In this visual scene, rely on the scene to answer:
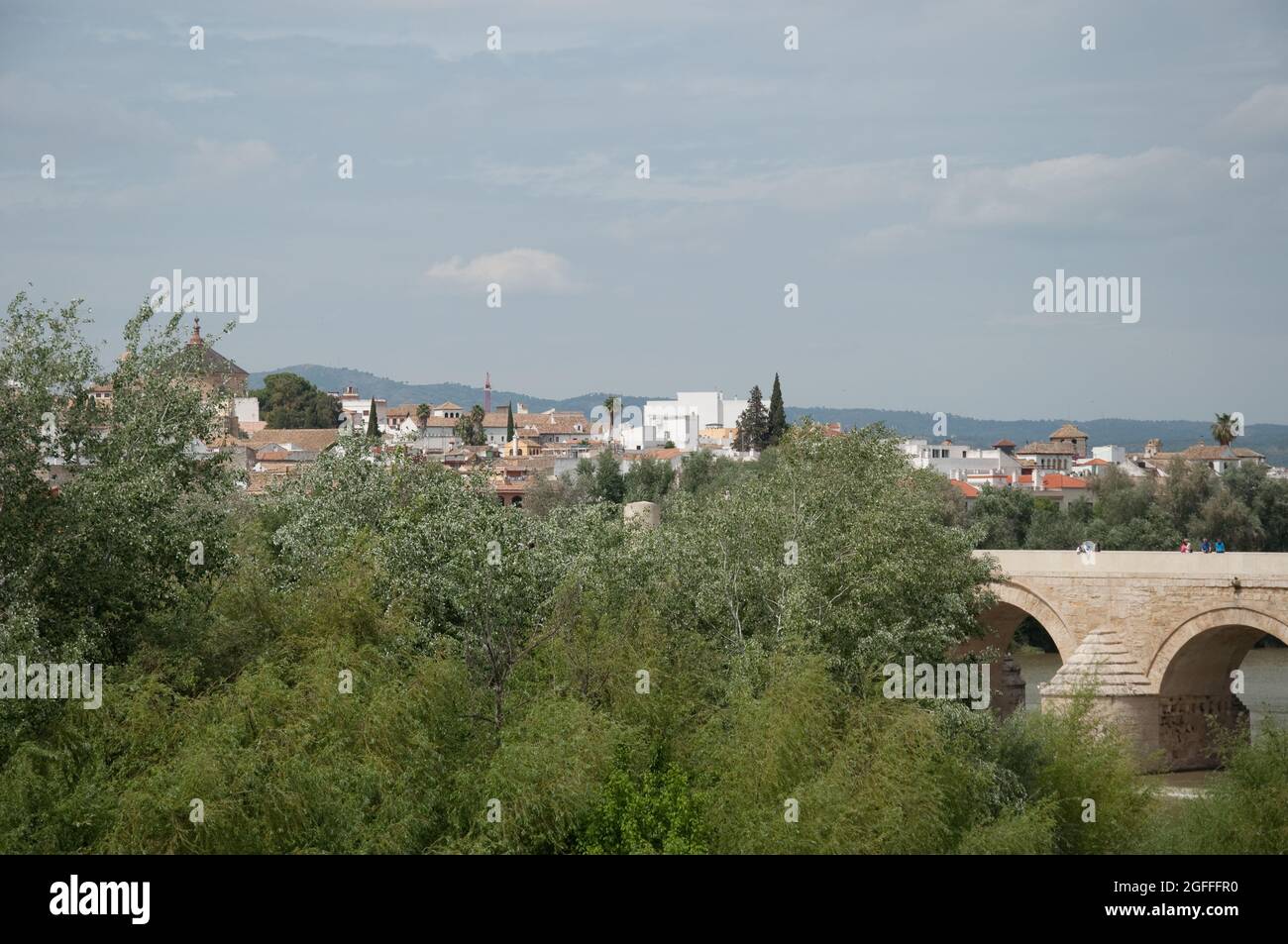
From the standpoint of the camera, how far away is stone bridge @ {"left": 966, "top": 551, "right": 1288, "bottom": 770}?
24750 mm

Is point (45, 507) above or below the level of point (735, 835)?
above

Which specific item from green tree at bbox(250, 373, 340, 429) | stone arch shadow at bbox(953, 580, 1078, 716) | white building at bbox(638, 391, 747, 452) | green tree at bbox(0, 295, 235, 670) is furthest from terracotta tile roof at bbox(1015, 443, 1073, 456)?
green tree at bbox(0, 295, 235, 670)

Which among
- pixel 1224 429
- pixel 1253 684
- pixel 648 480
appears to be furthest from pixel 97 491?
pixel 1224 429

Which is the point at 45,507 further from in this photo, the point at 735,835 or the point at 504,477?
the point at 504,477

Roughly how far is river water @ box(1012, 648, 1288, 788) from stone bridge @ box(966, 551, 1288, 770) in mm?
531

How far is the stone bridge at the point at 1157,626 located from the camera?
974 inches

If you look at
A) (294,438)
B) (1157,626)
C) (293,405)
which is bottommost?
(1157,626)

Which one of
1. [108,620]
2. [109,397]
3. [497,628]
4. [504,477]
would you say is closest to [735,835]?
[497,628]

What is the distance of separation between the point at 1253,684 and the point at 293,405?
74.2 m

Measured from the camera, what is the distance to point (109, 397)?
1638cm

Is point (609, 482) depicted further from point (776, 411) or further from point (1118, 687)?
point (1118, 687)

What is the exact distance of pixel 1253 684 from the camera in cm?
3266
